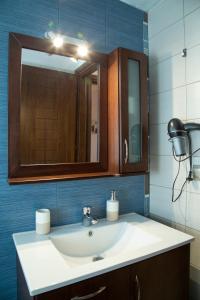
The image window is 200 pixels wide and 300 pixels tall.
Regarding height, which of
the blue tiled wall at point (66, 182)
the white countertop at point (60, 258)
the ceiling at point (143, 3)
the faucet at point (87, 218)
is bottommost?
the white countertop at point (60, 258)

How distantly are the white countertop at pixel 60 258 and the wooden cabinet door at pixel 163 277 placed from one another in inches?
1.7

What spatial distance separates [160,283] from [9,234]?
29.9 inches

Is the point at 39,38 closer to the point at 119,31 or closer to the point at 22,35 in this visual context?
the point at 22,35

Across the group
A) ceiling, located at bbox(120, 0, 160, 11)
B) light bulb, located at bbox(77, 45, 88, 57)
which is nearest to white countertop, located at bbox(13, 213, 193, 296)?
light bulb, located at bbox(77, 45, 88, 57)

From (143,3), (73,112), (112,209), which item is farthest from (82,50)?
(112,209)

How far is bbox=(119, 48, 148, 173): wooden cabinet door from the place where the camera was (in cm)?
120

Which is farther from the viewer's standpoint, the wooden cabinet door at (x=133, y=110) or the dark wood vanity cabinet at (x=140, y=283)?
the wooden cabinet door at (x=133, y=110)

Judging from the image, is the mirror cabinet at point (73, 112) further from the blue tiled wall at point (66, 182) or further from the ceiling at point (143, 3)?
the ceiling at point (143, 3)

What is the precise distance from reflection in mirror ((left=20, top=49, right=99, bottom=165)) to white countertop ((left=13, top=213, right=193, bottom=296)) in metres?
0.37

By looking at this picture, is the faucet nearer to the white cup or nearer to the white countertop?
the white countertop

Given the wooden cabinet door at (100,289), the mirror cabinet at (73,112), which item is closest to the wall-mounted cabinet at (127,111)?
the mirror cabinet at (73,112)

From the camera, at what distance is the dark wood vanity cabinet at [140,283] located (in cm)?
75

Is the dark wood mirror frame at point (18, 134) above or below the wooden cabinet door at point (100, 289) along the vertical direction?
above

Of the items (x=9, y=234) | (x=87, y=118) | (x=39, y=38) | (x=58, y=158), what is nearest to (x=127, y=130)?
(x=87, y=118)
